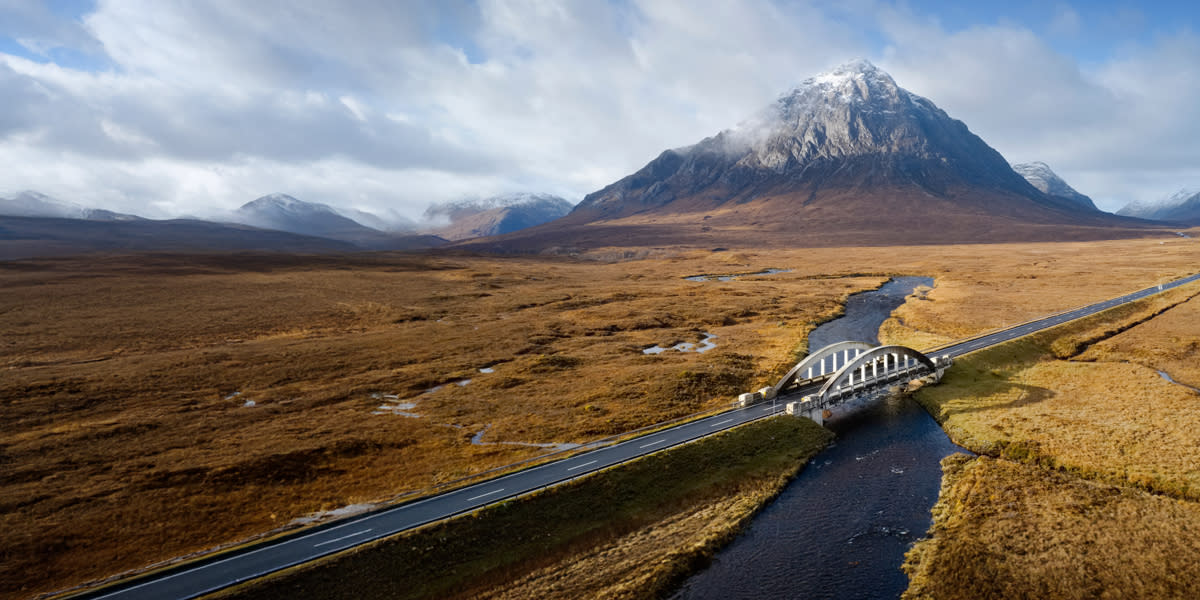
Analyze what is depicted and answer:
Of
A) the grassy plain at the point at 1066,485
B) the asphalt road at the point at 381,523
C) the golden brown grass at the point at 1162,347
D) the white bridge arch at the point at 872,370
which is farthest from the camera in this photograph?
the golden brown grass at the point at 1162,347

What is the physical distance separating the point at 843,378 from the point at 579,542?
3640cm

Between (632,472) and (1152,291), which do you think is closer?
(632,472)

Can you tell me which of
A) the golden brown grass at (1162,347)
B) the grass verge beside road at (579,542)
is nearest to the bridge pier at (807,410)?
the grass verge beside road at (579,542)

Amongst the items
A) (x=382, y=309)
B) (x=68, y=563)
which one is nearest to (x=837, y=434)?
(x=68, y=563)

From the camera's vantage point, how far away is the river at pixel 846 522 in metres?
32.4

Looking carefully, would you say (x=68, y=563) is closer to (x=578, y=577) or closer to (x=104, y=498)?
(x=104, y=498)

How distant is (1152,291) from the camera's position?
128 m

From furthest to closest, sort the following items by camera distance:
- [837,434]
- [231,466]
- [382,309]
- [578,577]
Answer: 1. [382,309]
2. [837,434]
3. [231,466]
4. [578,577]

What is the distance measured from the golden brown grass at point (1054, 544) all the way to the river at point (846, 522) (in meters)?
1.84

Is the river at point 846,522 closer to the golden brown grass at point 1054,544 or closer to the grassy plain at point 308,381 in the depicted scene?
the golden brown grass at point 1054,544

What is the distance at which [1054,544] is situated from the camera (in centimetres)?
3331

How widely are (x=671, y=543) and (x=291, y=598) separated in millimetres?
21722

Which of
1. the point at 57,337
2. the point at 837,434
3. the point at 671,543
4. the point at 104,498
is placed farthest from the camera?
the point at 57,337

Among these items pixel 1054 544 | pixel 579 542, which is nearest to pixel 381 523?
pixel 579 542
